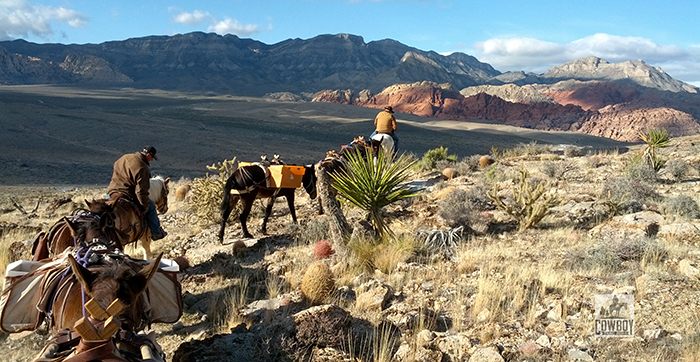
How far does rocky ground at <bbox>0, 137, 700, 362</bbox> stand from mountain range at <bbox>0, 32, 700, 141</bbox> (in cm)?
5910

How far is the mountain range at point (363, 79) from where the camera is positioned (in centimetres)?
7606

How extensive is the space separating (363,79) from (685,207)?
12883 centimetres

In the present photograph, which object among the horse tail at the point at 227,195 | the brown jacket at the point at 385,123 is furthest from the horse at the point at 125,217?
the brown jacket at the point at 385,123

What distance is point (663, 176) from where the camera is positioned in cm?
1205

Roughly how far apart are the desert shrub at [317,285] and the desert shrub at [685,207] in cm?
699

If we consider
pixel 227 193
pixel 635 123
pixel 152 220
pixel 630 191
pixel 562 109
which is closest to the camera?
pixel 152 220

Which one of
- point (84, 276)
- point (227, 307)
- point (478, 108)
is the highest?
point (478, 108)

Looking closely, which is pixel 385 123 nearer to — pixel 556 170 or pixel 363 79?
A: pixel 556 170

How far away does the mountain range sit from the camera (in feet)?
250

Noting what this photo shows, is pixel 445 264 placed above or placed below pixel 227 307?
above

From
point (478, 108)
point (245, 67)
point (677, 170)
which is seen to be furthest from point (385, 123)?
point (245, 67)

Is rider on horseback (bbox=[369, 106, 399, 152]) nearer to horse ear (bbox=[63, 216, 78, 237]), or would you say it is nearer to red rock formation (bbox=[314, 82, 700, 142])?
horse ear (bbox=[63, 216, 78, 237])

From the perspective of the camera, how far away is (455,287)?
543 centimetres

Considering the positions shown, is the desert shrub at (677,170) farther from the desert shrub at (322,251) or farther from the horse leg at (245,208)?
the horse leg at (245,208)
